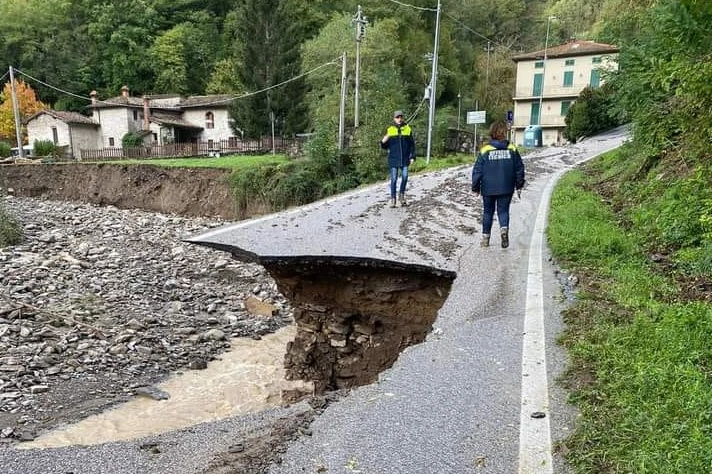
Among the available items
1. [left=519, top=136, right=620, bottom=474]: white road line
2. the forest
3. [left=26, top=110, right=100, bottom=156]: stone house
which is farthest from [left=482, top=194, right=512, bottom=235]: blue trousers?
[left=26, top=110, right=100, bottom=156]: stone house

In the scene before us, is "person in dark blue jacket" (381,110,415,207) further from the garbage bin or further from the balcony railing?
the balcony railing

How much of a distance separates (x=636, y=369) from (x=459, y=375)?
120 centimetres

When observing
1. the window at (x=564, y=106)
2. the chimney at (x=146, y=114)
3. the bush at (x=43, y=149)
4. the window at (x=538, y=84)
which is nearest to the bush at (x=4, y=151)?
the bush at (x=43, y=149)

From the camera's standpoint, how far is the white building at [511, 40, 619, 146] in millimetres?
47594

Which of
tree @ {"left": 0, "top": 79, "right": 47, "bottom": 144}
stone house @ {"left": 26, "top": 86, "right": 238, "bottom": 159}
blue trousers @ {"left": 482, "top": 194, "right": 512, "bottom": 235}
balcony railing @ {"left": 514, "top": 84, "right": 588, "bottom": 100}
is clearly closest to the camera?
blue trousers @ {"left": 482, "top": 194, "right": 512, "bottom": 235}

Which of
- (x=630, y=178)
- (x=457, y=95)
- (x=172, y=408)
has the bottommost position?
(x=172, y=408)

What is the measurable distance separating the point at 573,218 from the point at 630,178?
13.8ft

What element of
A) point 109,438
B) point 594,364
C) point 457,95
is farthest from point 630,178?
point 457,95

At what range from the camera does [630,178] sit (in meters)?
11.7

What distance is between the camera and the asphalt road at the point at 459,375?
9.68 feet

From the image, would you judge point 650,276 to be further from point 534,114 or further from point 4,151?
point 534,114

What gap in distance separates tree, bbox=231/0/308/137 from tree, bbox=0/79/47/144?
79.1 ft

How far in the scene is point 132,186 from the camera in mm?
27047

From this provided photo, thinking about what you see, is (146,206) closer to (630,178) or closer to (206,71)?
(630,178)
